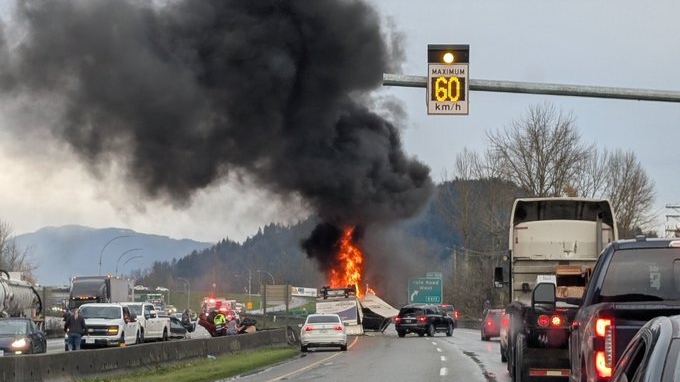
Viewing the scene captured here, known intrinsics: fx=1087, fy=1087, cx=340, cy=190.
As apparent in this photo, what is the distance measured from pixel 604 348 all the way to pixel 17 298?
136 feet

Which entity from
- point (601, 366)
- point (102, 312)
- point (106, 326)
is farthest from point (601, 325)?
point (102, 312)

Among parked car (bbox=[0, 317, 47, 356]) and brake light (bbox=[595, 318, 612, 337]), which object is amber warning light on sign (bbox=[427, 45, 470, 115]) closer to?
brake light (bbox=[595, 318, 612, 337])

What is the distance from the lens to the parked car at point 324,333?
130 feet

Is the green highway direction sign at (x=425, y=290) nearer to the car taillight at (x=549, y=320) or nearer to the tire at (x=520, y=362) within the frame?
the tire at (x=520, y=362)

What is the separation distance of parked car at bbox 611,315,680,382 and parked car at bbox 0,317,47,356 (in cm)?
2575

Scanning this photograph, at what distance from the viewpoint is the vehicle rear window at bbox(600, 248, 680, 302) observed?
9.72 meters

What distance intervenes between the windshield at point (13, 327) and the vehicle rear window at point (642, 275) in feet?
76.6

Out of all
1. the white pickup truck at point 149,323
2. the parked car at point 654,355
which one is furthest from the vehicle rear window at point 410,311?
the parked car at point 654,355

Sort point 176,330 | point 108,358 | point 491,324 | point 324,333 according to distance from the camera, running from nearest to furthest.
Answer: point 108,358 < point 324,333 < point 491,324 < point 176,330

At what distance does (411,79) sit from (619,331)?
1098cm

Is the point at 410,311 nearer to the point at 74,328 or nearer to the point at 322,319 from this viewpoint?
the point at 322,319

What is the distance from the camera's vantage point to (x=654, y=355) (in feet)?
15.8

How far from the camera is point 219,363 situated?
108 ft

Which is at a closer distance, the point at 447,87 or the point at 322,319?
the point at 447,87
